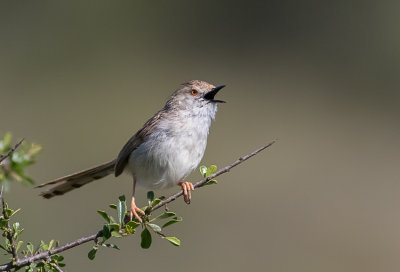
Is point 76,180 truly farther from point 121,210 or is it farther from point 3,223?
point 3,223

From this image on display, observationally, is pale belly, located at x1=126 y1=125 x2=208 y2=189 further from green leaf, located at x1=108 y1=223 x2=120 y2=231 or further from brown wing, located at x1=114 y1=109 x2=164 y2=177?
green leaf, located at x1=108 y1=223 x2=120 y2=231

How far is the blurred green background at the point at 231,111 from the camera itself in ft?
32.3

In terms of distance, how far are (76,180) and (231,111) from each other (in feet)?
32.3

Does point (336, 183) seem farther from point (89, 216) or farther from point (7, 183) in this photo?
point (7, 183)

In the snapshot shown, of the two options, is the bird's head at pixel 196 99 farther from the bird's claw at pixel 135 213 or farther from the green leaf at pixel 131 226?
the green leaf at pixel 131 226

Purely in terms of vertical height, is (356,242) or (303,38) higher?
(303,38)

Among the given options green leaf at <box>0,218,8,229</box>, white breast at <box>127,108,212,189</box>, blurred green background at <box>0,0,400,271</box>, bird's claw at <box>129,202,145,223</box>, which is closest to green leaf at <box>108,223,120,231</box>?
bird's claw at <box>129,202,145,223</box>

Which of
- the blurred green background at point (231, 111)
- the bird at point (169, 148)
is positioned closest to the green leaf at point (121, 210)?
the bird at point (169, 148)

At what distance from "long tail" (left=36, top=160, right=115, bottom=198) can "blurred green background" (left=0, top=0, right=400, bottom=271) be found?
3019mm

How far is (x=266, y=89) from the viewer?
Result: 15.3 m

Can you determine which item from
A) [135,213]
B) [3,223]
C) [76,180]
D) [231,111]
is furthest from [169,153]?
[231,111]

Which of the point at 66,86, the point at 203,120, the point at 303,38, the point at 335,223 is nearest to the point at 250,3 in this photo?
the point at 303,38

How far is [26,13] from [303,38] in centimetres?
704

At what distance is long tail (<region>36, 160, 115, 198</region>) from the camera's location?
445 centimetres
